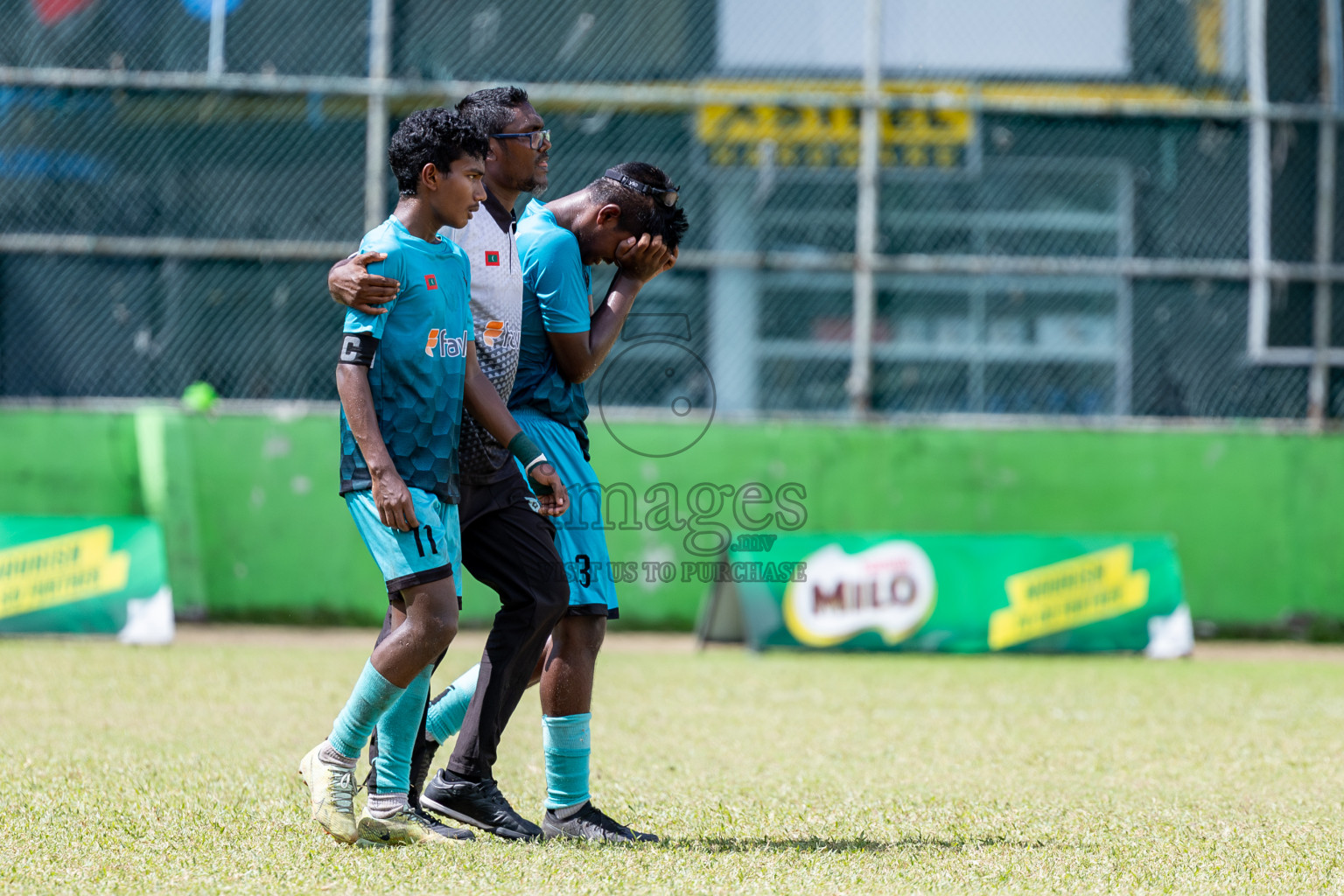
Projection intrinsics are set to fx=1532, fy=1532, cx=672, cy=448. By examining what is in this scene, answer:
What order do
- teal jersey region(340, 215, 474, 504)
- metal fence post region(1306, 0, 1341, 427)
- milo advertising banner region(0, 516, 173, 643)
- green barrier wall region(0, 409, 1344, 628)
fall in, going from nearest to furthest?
teal jersey region(340, 215, 474, 504)
milo advertising banner region(0, 516, 173, 643)
green barrier wall region(0, 409, 1344, 628)
metal fence post region(1306, 0, 1341, 427)

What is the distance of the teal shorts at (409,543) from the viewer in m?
4.01

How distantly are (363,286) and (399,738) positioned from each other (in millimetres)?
1253

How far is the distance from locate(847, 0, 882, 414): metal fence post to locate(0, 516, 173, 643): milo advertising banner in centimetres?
515

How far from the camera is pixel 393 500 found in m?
3.92

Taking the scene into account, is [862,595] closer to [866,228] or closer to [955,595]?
[955,595]

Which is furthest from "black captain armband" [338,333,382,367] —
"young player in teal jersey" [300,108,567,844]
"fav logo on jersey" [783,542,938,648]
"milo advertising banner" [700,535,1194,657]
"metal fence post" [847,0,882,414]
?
"metal fence post" [847,0,882,414]

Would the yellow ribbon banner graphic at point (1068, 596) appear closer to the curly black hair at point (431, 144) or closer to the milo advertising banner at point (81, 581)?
the milo advertising banner at point (81, 581)

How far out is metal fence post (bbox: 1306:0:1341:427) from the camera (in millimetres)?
11555

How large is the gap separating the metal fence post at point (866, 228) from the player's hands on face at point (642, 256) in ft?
23.1

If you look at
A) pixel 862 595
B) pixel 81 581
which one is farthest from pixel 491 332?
pixel 81 581

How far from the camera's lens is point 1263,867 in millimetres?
3988

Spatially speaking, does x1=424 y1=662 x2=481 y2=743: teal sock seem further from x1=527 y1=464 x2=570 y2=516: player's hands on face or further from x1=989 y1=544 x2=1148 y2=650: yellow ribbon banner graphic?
x1=989 y1=544 x2=1148 y2=650: yellow ribbon banner graphic

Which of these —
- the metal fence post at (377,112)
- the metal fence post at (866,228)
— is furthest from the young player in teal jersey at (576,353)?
the metal fence post at (377,112)

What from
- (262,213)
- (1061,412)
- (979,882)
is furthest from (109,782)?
(1061,412)
